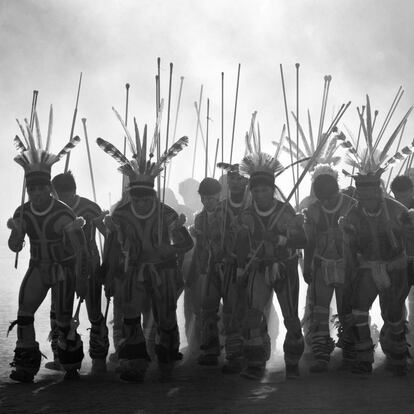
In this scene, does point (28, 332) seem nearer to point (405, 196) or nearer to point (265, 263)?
point (265, 263)

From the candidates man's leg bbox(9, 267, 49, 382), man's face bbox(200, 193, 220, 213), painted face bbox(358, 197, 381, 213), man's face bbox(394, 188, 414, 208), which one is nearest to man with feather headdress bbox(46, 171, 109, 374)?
man's leg bbox(9, 267, 49, 382)

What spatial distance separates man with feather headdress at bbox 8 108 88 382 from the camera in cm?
588

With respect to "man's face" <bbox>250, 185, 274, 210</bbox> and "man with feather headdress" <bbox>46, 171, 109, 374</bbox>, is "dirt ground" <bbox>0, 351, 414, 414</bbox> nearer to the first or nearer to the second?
"man with feather headdress" <bbox>46, 171, 109, 374</bbox>

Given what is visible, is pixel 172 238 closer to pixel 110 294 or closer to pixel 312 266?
pixel 110 294

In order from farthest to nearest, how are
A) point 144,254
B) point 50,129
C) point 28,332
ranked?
point 50,129 < point 144,254 < point 28,332

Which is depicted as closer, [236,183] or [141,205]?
[141,205]

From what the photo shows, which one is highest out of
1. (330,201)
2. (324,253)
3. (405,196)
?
(405,196)

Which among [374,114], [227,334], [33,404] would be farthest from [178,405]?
[374,114]

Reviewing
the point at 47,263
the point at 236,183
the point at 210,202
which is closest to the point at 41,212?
the point at 47,263

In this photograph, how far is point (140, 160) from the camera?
6246 mm

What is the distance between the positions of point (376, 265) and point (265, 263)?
103cm

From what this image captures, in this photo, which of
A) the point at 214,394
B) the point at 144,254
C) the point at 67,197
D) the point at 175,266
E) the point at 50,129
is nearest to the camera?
the point at 214,394

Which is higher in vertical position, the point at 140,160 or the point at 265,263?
the point at 140,160

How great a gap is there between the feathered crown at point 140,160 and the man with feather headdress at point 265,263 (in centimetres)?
82
